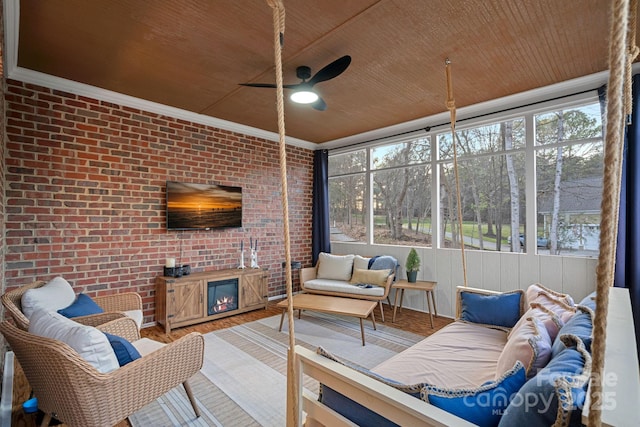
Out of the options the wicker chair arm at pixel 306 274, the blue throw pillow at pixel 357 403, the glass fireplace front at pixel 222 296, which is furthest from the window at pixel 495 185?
the blue throw pillow at pixel 357 403

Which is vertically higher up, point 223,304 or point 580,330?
point 580,330

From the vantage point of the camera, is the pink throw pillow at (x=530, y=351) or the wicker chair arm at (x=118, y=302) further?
the wicker chair arm at (x=118, y=302)

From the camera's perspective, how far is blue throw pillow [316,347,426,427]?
1.04 metres

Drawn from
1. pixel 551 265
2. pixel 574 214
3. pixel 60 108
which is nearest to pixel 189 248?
pixel 60 108

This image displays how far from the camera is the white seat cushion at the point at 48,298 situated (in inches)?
74.5

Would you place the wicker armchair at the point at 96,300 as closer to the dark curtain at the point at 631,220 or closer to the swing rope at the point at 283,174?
the swing rope at the point at 283,174

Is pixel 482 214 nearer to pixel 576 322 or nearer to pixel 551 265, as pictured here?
pixel 551 265

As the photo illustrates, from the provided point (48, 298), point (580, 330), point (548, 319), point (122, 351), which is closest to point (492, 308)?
point (548, 319)

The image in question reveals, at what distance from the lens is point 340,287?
410cm

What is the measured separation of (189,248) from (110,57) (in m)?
2.26

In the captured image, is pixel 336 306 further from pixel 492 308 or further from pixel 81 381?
pixel 81 381

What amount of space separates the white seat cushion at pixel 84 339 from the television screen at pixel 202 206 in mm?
2256

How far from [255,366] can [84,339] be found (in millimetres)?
1493

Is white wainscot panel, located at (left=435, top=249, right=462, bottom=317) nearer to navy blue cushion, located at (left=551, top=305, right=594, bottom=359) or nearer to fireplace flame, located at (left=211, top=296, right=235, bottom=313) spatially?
navy blue cushion, located at (left=551, top=305, right=594, bottom=359)
